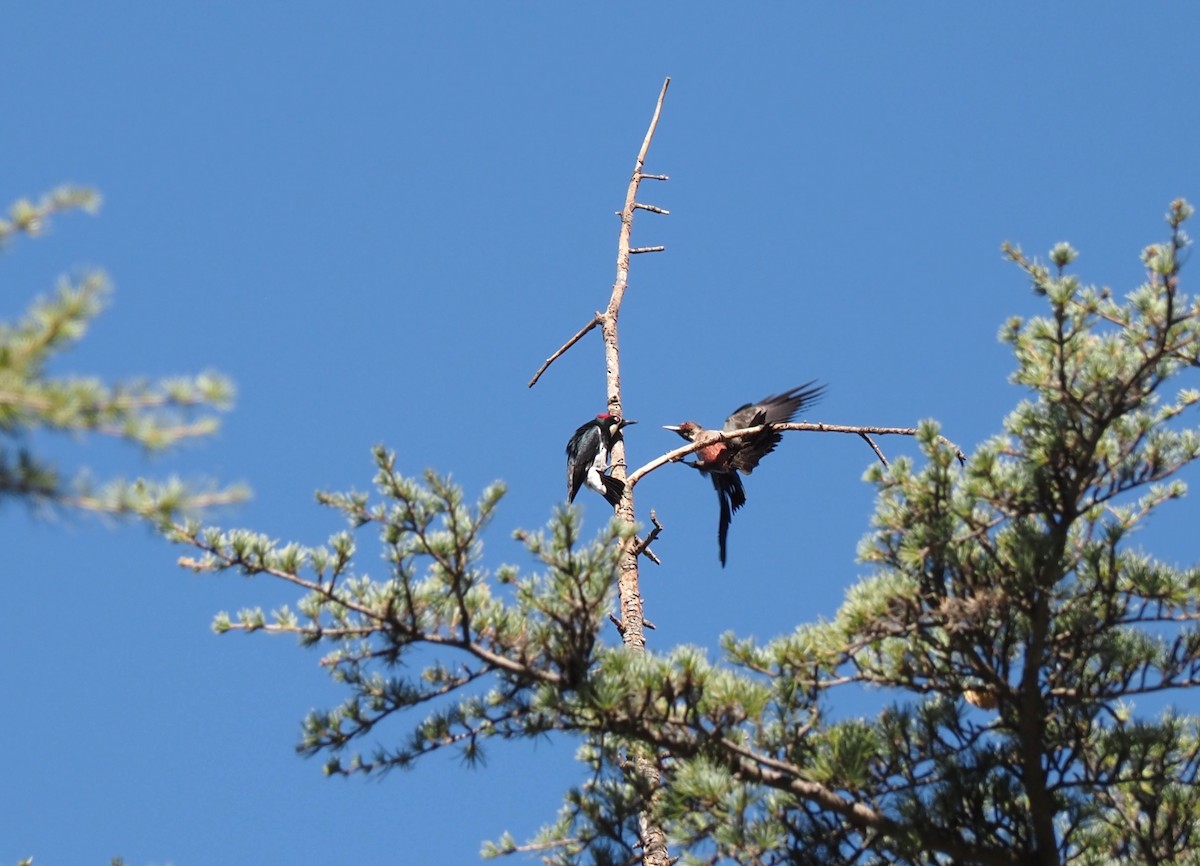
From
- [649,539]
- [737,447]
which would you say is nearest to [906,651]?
[649,539]

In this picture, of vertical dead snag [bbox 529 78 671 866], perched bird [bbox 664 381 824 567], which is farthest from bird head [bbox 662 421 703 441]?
vertical dead snag [bbox 529 78 671 866]

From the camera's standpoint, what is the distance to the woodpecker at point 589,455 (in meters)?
6.89

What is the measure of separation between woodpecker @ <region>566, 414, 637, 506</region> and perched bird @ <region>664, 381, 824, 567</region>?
65 centimetres

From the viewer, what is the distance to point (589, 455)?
7219mm

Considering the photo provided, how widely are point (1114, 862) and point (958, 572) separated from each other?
1.02 m

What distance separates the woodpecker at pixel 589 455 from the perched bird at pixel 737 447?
65 centimetres

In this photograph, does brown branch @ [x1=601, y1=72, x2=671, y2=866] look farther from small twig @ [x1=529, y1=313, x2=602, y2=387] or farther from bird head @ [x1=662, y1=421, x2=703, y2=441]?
bird head @ [x1=662, y1=421, x2=703, y2=441]

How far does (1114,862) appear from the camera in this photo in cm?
397

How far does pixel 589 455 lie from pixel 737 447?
1209mm

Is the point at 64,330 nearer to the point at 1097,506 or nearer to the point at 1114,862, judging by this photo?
the point at 1097,506

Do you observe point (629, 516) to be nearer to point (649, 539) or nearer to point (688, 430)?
point (649, 539)

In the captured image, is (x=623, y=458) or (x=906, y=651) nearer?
(x=906, y=651)

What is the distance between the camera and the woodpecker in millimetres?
6891

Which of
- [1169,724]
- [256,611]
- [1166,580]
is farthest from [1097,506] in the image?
[256,611]
